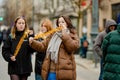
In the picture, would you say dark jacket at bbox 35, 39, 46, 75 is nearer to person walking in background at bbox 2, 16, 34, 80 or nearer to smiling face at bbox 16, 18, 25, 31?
person walking in background at bbox 2, 16, 34, 80

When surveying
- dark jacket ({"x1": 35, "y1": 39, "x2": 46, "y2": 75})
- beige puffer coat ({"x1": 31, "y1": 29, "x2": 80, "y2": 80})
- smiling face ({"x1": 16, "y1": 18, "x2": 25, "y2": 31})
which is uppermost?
smiling face ({"x1": 16, "y1": 18, "x2": 25, "y2": 31})

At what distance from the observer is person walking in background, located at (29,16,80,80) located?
278 inches

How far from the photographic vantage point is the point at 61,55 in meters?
7.11

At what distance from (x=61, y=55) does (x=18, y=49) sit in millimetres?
1300

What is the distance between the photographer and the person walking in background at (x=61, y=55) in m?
7.06

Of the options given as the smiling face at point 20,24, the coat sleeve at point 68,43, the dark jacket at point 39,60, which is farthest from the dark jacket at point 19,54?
the coat sleeve at point 68,43

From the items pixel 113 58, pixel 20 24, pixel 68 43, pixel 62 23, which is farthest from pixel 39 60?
pixel 113 58

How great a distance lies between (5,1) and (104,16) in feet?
332

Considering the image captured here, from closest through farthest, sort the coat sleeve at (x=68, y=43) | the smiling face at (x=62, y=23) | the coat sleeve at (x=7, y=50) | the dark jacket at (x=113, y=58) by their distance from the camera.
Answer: the dark jacket at (x=113, y=58) → the coat sleeve at (x=68, y=43) → the smiling face at (x=62, y=23) → the coat sleeve at (x=7, y=50)

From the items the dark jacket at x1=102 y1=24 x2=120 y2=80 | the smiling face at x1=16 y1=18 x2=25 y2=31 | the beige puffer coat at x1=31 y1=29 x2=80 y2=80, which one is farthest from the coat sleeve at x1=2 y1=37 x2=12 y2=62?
the dark jacket at x1=102 y1=24 x2=120 y2=80

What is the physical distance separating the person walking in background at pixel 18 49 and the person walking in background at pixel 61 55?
3.47 ft

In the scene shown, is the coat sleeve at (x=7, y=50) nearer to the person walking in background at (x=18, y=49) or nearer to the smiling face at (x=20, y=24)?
the person walking in background at (x=18, y=49)

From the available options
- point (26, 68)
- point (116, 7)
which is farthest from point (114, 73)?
point (116, 7)

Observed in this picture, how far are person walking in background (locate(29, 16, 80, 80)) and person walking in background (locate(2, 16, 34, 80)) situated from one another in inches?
41.6
